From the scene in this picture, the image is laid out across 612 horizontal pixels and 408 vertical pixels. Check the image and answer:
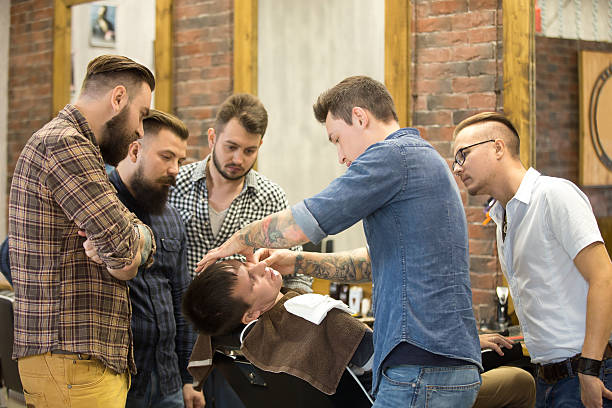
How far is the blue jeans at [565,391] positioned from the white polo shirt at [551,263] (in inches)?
3.3

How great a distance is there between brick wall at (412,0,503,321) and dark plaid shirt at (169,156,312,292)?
1.10 metres

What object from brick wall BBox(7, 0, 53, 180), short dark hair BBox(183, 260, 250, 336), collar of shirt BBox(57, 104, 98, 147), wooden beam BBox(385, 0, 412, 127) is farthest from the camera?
brick wall BBox(7, 0, 53, 180)

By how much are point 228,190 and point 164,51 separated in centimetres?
204

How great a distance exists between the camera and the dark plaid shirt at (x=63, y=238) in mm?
1882

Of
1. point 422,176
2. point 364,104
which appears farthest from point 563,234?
point 364,104

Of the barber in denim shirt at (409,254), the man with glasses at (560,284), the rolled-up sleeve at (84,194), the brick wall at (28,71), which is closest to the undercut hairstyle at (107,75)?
the rolled-up sleeve at (84,194)

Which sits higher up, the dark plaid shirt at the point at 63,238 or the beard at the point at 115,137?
the beard at the point at 115,137

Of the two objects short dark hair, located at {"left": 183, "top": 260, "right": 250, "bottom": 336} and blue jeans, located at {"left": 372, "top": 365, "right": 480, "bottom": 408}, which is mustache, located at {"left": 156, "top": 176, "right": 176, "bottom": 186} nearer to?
short dark hair, located at {"left": 183, "top": 260, "right": 250, "bottom": 336}

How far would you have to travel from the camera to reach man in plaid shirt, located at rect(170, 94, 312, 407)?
3053 millimetres

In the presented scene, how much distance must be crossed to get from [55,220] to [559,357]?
1.61 m

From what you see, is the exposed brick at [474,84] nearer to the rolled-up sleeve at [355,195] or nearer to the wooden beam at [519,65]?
the wooden beam at [519,65]

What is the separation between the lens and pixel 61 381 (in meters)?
1.94

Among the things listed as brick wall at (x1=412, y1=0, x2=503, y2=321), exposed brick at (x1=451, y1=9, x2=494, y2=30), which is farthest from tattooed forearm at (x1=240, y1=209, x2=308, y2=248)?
exposed brick at (x1=451, y1=9, x2=494, y2=30)

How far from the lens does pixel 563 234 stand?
2.02m
